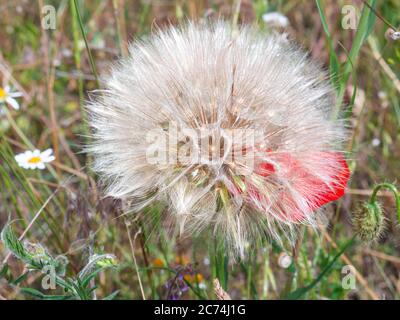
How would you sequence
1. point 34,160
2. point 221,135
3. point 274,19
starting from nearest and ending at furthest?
point 221,135
point 34,160
point 274,19

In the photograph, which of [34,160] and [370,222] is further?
[34,160]

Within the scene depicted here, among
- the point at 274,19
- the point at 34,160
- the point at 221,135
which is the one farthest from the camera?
the point at 274,19

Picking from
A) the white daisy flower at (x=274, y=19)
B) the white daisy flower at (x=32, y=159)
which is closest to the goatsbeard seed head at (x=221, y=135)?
the white daisy flower at (x=32, y=159)

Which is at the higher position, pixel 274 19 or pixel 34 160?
pixel 274 19

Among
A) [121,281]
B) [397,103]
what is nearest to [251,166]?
[121,281]

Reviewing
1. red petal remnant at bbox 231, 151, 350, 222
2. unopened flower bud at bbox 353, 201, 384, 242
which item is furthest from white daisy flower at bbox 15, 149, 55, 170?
unopened flower bud at bbox 353, 201, 384, 242

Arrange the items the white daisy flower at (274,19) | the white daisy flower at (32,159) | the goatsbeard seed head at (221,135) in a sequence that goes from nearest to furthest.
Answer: the goatsbeard seed head at (221,135), the white daisy flower at (32,159), the white daisy flower at (274,19)

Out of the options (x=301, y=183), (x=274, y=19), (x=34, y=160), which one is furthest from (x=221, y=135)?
(x=274, y=19)

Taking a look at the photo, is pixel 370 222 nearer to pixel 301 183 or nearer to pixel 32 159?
pixel 301 183

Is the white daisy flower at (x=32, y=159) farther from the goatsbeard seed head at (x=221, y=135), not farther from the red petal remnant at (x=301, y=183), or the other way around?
the red petal remnant at (x=301, y=183)

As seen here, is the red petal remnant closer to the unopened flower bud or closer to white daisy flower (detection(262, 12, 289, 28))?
the unopened flower bud
